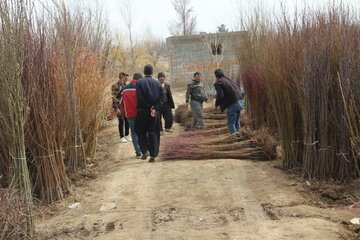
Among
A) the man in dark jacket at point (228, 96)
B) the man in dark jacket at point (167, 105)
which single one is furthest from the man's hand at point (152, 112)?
the man in dark jacket at point (167, 105)

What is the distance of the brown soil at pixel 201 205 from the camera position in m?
4.08

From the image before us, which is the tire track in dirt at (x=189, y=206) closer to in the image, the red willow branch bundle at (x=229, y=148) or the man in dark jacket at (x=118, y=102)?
the red willow branch bundle at (x=229, y=148)

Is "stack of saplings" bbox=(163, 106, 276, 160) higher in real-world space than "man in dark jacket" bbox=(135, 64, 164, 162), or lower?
lower

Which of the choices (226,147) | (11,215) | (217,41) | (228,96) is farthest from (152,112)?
(217,41)

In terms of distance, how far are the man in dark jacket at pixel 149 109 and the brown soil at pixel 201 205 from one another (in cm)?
44

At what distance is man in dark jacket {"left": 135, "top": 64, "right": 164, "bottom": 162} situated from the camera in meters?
6.71

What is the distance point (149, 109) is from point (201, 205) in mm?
2350

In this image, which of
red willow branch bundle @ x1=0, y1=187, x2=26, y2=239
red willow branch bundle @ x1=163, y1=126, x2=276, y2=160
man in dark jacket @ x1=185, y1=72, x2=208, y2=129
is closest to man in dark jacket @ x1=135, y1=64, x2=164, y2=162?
red willow branch bundle @ x1=163, y1=126, x2=276, y2=160

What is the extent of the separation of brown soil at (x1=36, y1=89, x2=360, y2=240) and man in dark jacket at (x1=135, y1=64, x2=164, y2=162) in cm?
44

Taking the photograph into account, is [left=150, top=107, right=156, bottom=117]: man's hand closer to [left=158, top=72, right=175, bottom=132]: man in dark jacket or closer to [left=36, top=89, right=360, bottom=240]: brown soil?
[left=36, top=89, right=360, bottom=240]: brown soil

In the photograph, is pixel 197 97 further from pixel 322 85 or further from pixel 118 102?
pixel 322 85

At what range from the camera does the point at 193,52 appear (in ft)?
58.9

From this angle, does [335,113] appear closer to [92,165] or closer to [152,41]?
[92,165]

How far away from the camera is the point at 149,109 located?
6.75 meters
